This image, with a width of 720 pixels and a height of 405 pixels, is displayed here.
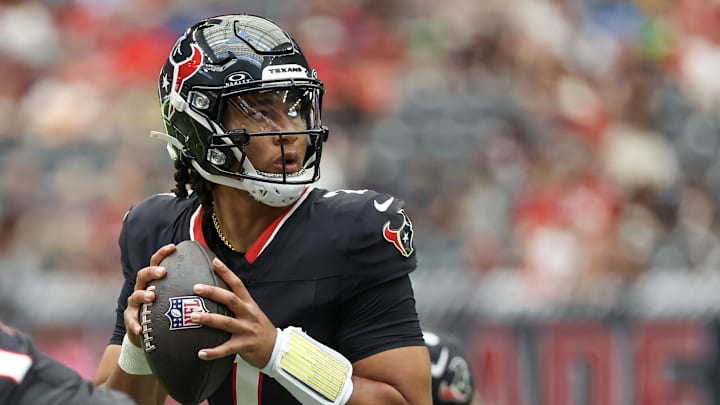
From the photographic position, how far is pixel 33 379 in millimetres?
2531

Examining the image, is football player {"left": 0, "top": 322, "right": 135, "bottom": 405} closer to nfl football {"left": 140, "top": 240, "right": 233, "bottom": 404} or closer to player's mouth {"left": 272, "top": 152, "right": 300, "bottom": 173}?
nfl football {"left": 140, "top": 240, "right": 233, "bottom": 404}

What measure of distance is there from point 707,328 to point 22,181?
4.53 metres

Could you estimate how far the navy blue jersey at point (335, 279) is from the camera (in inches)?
126

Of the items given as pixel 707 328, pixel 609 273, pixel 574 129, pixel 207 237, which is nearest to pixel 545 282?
pixel 609 273

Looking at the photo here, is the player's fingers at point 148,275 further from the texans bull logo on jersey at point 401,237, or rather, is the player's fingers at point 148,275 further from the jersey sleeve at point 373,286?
the texans bull logo on jersey at point 401,237

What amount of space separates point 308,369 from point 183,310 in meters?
0.32

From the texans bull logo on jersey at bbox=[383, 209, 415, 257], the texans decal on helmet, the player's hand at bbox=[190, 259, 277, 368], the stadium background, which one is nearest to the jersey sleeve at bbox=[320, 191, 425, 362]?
the texans bull logo on jersey at bbox=[383, 209, 415, 257]

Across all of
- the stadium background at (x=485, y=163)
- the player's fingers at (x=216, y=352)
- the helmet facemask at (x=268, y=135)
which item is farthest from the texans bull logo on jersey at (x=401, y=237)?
the stadium background at (x=485, y=163)

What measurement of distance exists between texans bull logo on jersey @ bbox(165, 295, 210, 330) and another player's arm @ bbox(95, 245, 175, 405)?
0.06 m

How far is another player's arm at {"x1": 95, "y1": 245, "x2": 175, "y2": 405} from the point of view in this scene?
9.89 ft

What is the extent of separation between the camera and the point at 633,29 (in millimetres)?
9781

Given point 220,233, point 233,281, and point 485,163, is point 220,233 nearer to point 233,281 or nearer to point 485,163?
point 233,281

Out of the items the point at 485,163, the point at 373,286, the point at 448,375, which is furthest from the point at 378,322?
the point at 485,163

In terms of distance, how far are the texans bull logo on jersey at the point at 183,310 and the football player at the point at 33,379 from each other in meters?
0.38
